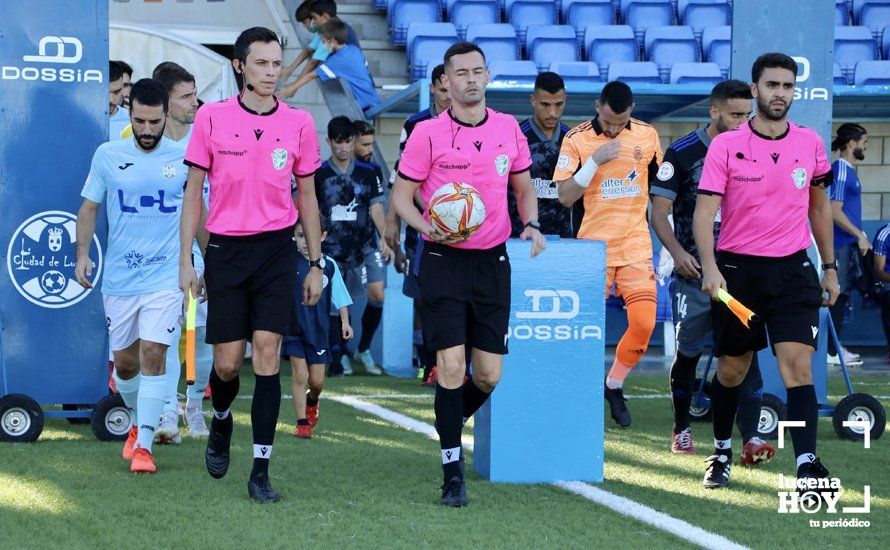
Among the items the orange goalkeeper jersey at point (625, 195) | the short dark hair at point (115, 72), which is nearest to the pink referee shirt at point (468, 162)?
the orange goalkeeper jersey at point (625, 195)

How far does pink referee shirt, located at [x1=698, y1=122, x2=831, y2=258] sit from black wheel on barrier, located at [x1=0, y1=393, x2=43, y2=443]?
4.07 m

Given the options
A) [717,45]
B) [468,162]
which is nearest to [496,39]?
[717,45]

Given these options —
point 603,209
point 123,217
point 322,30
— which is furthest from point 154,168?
point 322,30

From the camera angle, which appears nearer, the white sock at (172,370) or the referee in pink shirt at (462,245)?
the referee in pink shirt at (462,245)

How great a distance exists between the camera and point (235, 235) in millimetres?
5844

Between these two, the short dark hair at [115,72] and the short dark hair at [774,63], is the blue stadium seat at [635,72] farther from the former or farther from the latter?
the short dark hair at [774,63]

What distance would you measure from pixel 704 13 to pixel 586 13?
154 cm

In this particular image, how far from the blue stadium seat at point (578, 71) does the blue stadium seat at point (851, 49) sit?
10.9 feet

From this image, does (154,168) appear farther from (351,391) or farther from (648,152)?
(351,391)

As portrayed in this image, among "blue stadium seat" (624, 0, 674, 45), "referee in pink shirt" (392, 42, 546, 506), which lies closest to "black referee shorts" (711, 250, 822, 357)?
"referee in pink shirt" (392, 42, 546, 506)

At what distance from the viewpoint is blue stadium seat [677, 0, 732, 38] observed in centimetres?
1659

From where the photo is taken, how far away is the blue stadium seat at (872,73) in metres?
15.2

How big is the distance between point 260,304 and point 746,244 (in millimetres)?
2306

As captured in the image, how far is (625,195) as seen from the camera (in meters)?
8.29
